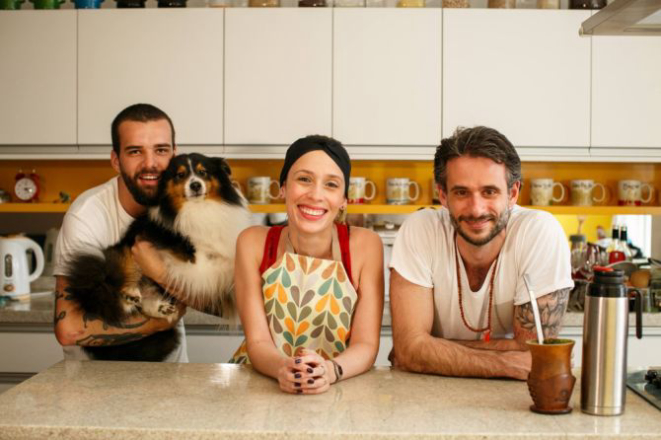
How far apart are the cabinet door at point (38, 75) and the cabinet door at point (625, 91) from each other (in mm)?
2337

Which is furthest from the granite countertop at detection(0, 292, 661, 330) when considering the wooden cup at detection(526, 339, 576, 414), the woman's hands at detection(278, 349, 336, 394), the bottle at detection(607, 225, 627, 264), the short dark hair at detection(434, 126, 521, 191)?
the wooden cup at detection(526, 339, 576, 414)

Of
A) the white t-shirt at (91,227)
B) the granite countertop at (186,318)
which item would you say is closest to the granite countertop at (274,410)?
the white t-shirt at (91,227)

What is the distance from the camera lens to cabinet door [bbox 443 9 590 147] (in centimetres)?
326

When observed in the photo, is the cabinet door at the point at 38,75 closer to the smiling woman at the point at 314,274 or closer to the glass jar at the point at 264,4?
the glass jar at the point at 264,4

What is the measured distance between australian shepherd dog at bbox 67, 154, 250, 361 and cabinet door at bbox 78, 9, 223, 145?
1.21 meters

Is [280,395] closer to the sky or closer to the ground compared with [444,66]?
closer to the ground

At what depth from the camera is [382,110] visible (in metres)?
3.27

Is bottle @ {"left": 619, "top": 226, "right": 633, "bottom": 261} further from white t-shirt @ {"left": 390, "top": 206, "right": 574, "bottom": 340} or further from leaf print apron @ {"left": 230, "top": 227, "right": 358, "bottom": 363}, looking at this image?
leaf print apron @ {"left": 230, "top": 227, "right": 358, "bottom": 363}

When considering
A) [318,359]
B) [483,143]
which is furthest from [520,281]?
[318,359]

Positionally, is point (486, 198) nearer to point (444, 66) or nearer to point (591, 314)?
point (591, 314)

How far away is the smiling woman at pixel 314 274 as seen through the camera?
185 cm

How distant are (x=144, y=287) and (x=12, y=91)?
1.74 m

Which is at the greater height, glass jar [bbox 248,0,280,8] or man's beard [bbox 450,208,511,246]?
glass jar [bbox 248,0,280,8]

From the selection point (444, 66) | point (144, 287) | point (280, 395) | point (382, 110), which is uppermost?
point (444, 66)
